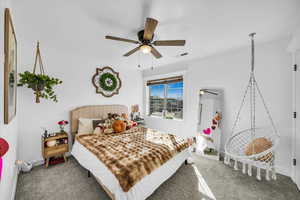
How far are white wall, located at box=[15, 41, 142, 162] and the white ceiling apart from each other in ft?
1.34

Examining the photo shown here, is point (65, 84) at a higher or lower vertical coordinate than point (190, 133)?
higher

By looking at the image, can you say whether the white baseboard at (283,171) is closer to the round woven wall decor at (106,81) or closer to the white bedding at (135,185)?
the white bedding at (135,185)

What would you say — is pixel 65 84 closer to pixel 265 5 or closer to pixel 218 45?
pixel 218 45

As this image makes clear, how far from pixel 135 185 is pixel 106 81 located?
2943 millimetres

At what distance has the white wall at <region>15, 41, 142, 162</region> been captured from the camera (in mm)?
2385

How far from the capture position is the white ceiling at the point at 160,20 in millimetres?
1439

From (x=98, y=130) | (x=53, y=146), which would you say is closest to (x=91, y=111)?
(x=98, y=130)

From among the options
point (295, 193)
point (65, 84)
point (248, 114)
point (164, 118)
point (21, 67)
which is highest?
point (21, 67)

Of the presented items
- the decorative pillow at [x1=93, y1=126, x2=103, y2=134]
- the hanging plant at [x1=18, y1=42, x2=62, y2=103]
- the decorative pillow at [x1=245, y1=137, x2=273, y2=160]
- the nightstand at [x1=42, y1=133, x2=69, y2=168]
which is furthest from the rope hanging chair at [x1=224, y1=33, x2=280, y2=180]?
the hanging plant at [x1=18, y1=42, x2=62, y2=103]

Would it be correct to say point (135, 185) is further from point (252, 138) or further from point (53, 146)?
point (252, 138)

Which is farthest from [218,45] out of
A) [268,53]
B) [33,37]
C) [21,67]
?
[21,67]

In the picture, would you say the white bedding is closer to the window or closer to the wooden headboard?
the wooden headboard

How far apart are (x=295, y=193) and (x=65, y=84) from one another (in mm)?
4770

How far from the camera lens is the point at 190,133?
11.5 feet
